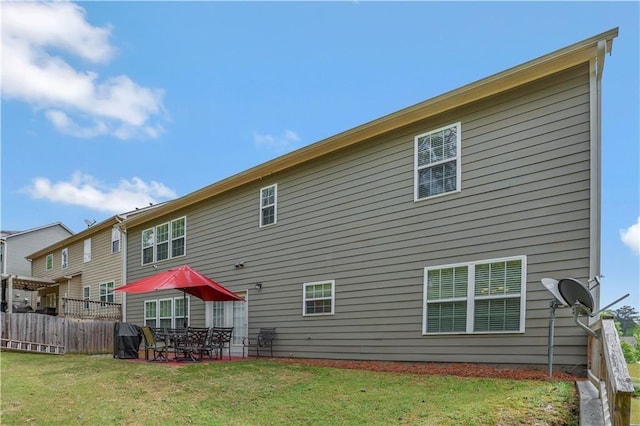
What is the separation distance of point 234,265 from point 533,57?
909 cm

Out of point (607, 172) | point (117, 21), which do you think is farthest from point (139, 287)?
point (607, 172)

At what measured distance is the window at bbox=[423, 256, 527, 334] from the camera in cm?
742

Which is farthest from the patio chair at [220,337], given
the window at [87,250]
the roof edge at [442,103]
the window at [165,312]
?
the window at [87,250]

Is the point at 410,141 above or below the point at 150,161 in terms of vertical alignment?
below

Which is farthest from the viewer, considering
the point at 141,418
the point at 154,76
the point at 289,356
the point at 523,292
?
the point at 154,76

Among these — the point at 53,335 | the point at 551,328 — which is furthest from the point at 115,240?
the point at 551,328

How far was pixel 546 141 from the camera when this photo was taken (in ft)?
24.3

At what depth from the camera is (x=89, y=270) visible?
21438 millimetres

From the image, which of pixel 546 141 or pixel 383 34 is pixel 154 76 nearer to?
pixel 383 34

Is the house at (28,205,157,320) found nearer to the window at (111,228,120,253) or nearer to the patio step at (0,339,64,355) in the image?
the window at (111,228,120,253)

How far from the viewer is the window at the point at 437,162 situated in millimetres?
8461

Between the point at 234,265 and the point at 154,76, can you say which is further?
the point at 154,76

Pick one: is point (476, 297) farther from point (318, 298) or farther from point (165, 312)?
point (165, 312)

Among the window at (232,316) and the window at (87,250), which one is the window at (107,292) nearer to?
the window at (87,250)
